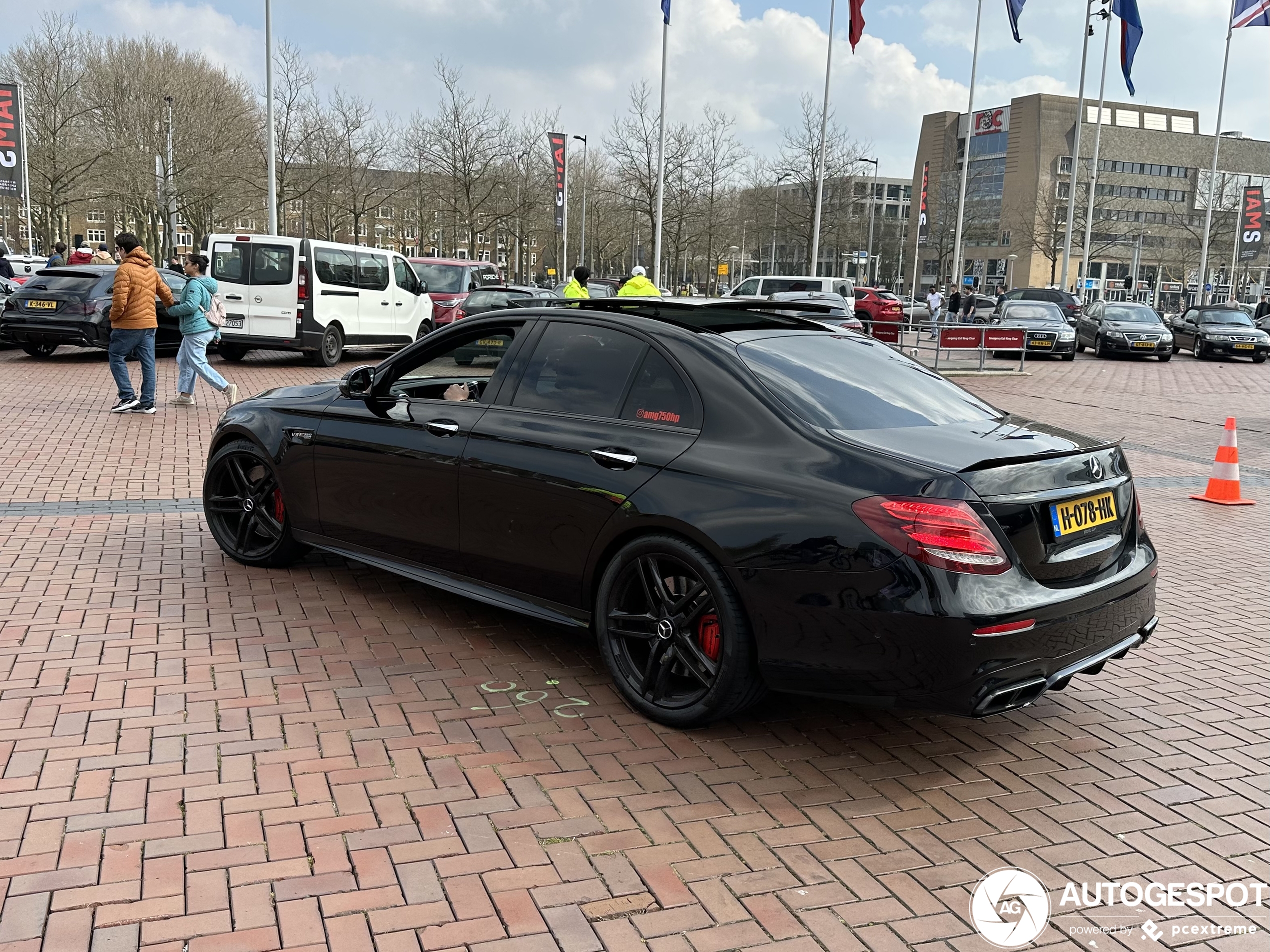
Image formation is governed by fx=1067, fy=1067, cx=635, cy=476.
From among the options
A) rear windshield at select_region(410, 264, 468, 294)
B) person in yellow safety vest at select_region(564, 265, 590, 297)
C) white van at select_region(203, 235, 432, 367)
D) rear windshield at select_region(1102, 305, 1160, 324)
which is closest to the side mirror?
white van at select_region(203, 235, 432, 367)

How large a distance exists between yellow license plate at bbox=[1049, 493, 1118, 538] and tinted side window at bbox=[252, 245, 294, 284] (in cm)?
1494

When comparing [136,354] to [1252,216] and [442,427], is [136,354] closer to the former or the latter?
[442,427]

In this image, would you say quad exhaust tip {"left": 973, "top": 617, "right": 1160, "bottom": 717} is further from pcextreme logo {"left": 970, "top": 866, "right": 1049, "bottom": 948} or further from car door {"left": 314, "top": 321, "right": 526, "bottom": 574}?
car door {"left": 314, "top": 321, "right": 526, "bottom": 574}

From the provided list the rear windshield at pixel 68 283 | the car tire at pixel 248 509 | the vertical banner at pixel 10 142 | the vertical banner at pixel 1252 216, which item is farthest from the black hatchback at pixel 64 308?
the vertical banner at pixel 1252 216

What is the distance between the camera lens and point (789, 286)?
3138cm

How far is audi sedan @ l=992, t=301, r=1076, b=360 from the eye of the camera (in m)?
26.1

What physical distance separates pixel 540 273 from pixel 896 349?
3263 inches

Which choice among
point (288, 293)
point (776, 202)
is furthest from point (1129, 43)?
point (288, 293)

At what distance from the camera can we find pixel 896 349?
5047 mm

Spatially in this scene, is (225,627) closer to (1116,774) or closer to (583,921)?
(583,921)

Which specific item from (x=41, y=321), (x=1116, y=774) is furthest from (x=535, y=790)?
(x=41, y=321)

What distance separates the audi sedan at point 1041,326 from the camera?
2609cm

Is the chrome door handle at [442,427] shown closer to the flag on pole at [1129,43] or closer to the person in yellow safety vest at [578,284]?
the person in yellow safety vest at [578,284]

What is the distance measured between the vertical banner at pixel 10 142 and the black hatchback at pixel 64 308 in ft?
44.8
